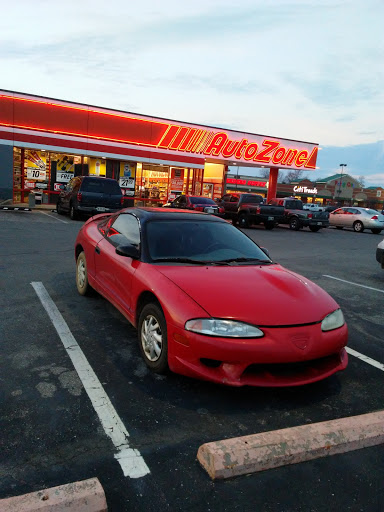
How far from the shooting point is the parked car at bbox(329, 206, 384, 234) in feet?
75.5

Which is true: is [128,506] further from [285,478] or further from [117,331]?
[117,331]

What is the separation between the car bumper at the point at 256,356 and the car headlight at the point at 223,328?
1.5 inches

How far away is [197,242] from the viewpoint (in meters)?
4.39

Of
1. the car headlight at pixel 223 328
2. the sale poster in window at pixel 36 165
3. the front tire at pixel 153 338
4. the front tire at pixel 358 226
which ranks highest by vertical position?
the sale poster in window at pixel 36 165

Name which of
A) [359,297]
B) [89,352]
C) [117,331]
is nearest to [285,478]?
[89,352]

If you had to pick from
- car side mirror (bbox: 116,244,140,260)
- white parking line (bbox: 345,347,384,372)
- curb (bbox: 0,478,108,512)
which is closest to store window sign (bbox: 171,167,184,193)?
car side mirror (bbox: 116,244,140,260)

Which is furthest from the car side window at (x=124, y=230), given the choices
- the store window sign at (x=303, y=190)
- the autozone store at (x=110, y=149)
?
the store window sign at (x=303, y=190)

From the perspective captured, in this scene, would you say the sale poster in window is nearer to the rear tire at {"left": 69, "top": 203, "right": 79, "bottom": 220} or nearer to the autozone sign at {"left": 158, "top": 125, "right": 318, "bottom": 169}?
the autozone sign at {"left": 158, "top": 125, "right": 318, "bottom": 169}

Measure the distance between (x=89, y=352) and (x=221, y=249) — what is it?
5.70ft

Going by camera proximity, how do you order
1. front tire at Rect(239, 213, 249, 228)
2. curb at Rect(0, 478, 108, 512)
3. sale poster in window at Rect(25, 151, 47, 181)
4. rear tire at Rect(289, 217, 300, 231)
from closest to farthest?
curb at Rect(0, 478, 108, 512)
front tire at Rect(239, 213, 249, 228)
rear tire at Rect(289, 217, 300, 231)
sale poster in window at Rect(25, 151, 47, 181)

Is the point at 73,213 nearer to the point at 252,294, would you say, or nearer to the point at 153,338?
the point at 153,338

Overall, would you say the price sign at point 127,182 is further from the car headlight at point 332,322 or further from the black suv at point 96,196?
the car headlight at point 332,322

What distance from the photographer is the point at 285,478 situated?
2.38m

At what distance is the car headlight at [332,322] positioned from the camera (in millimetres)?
3283
